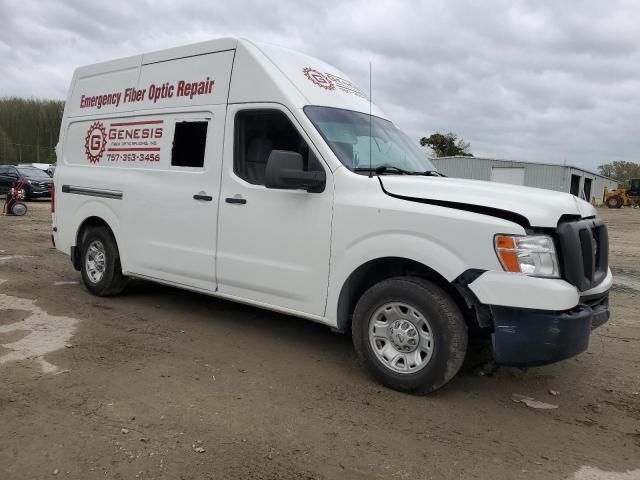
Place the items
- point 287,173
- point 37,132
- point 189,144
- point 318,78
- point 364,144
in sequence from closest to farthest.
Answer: point 287,173, point 364,144, point 318,78, point 189,144, point 37,132

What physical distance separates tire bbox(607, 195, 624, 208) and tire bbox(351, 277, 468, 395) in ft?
162

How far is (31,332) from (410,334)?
347 centimetres

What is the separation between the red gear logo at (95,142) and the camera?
620 cm

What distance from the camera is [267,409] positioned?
3.55 meters

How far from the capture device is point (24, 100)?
6681cm

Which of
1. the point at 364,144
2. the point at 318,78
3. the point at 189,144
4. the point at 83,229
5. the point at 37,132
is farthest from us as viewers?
the point at 37,132

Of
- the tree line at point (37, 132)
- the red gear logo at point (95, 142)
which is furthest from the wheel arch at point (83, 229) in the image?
the tree line at point (37, 132)

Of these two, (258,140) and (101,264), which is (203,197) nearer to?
(258,140)

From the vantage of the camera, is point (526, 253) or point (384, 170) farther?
point (384, 170)

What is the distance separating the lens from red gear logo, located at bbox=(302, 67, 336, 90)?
15.9 ft

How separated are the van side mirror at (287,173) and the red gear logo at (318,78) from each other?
3.65ft

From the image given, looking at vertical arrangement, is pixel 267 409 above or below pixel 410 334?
below

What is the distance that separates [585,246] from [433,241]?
1.00 meters

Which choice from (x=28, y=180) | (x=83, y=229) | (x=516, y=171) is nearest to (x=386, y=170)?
(x=83, y=229)
